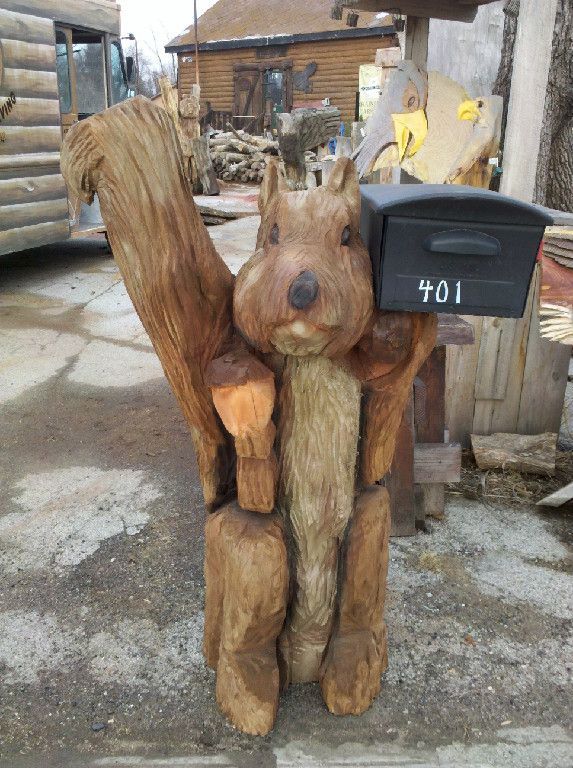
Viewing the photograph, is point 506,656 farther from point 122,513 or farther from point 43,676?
point 122,513

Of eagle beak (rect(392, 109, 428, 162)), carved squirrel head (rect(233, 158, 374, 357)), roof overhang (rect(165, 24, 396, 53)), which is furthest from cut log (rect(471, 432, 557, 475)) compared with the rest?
roof overhang (rect(165, 24, 396, 53))

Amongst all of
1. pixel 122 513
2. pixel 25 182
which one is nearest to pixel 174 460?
pixel 122 513

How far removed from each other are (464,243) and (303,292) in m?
0.39

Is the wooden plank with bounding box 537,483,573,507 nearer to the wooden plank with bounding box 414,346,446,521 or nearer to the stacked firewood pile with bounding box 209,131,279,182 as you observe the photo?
the wooden plank with bounding box 414,346,446,521

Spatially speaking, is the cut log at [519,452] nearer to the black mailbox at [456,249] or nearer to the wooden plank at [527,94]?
the wooden plank at [527,94]

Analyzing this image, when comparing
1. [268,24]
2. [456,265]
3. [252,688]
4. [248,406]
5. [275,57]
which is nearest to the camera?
[456,265]

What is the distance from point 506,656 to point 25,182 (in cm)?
658

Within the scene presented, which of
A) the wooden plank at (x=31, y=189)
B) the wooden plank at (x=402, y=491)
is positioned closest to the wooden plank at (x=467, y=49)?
the wooden plank at (x=402, y=491)

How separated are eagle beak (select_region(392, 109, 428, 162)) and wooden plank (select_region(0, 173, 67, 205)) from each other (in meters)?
4.66

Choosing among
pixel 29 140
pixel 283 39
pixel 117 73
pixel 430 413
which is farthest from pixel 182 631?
pixel 283 39

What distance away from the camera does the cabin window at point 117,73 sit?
8258 millimetres

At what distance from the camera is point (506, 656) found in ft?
7.51

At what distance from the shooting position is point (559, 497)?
3.12m

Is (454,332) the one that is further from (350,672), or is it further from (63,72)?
(63,72)
